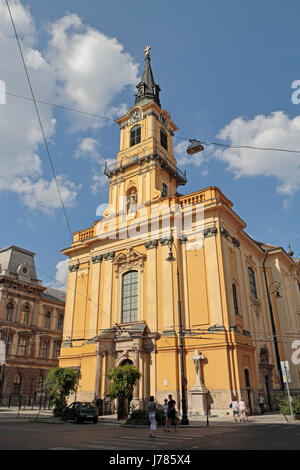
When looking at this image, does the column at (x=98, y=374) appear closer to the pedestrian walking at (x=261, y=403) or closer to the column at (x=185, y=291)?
the column at (x=185, y=291)

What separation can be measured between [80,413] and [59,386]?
285 centimetres

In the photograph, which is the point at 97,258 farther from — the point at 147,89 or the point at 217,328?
the point at 147,89

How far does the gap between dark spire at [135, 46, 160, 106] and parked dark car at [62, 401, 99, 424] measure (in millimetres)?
Result: 28384

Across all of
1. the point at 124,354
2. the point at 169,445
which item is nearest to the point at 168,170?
the point at 124,354

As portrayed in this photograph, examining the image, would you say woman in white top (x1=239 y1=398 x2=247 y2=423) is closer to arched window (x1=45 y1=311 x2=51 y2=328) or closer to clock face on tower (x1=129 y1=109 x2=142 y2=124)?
clock face on tower (x1=129 y1=109 x2=142 y2=124)

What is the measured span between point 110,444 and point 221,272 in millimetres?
14841

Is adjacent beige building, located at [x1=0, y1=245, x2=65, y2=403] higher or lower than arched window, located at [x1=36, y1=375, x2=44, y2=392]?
higher

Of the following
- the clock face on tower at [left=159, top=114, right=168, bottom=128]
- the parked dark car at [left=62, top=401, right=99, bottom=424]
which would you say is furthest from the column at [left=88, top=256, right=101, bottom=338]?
the clock face on tower at [left=159, top=114, right=168, bottom=128]

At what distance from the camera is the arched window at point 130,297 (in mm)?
25750

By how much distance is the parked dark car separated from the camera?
58.3 ft

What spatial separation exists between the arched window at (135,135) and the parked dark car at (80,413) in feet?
77.4

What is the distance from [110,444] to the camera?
939cm

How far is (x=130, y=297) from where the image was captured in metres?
26.4

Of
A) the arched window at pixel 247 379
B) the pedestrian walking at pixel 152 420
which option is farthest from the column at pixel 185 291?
the pedestrian walking at pixel 152 420
